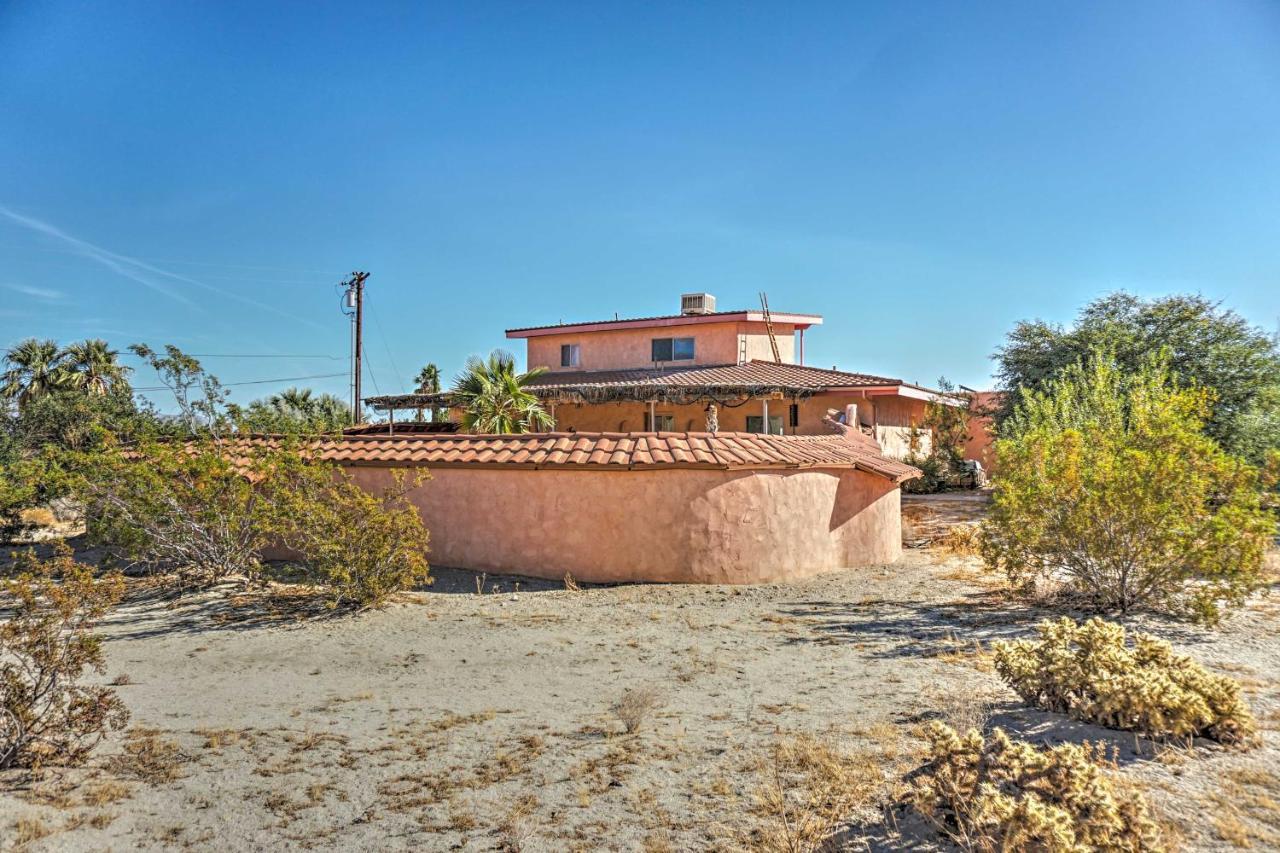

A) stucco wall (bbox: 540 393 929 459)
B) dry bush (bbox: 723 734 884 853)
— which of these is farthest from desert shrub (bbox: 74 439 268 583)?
stucco wall (bbox: 540 393 929 459)

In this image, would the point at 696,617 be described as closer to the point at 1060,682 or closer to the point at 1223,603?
the point at 1060,682

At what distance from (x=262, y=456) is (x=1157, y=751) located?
1142 centimetres

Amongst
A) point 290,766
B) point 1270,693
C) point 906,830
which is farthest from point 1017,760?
point 290,766

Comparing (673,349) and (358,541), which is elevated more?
(673,349)

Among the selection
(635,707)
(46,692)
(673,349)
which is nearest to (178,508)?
(46,692)

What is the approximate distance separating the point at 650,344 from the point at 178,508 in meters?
21.1

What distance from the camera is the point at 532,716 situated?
579cm

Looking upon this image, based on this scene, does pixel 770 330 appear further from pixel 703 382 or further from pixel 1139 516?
pixel 1139 516

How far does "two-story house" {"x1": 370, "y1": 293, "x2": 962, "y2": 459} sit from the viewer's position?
80.2 ft

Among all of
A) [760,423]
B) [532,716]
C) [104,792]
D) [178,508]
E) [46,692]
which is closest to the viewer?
→ [104,792]

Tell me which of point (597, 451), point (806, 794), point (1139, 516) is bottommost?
point (806, 794)

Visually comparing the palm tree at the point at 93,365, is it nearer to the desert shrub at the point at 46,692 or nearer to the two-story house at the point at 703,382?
the two-story house at the point at 703,382

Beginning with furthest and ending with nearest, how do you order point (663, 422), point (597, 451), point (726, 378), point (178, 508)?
point (663, 422) < point (726, 378) < point (597, 451) < point (178, 508)

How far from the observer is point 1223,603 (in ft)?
29.7
